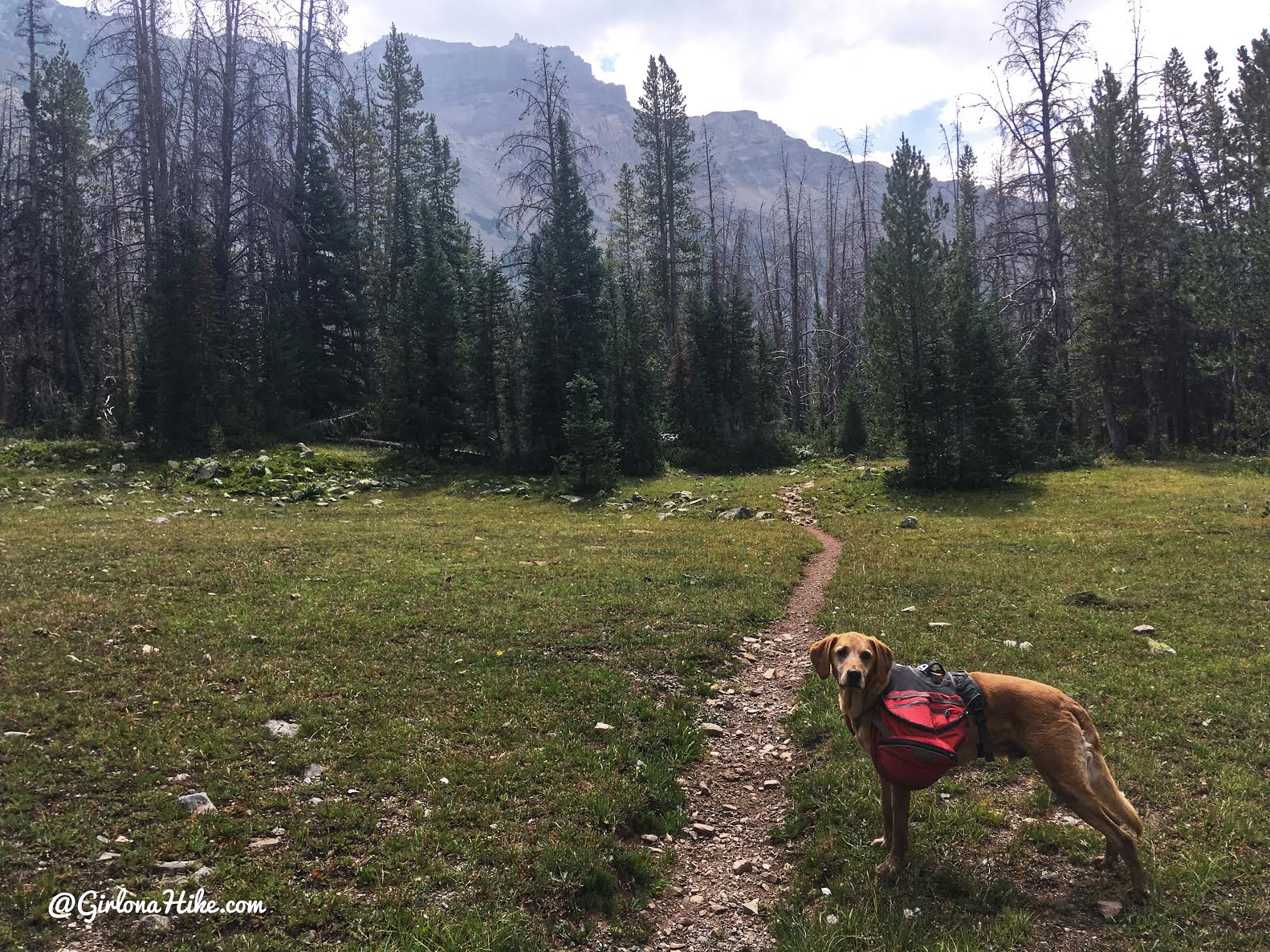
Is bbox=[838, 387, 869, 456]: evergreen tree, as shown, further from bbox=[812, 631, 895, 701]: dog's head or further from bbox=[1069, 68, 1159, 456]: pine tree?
bbox=[812, 631, 895, 701]: dog's head

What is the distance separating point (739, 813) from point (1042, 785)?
9.96 feet

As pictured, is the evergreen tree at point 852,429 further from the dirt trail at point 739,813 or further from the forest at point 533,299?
the dirt trail at point 739,813

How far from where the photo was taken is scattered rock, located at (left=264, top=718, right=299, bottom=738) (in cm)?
715

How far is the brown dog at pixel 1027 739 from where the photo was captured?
478cm

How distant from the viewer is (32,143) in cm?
3966

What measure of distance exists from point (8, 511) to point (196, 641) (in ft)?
49.7

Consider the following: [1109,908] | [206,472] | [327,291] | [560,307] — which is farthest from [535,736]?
[327,291]

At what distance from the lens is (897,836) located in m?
5.37

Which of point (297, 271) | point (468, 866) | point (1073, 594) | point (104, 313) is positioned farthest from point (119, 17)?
point (1073, 594)

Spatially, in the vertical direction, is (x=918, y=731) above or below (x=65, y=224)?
below

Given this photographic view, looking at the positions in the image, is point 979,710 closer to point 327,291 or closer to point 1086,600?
point 1086,600

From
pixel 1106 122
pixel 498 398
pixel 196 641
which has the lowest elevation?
pixel 196 641

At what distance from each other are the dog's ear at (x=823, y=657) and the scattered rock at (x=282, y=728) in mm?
5640

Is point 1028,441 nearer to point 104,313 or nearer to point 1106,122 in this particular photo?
point 1106,122
